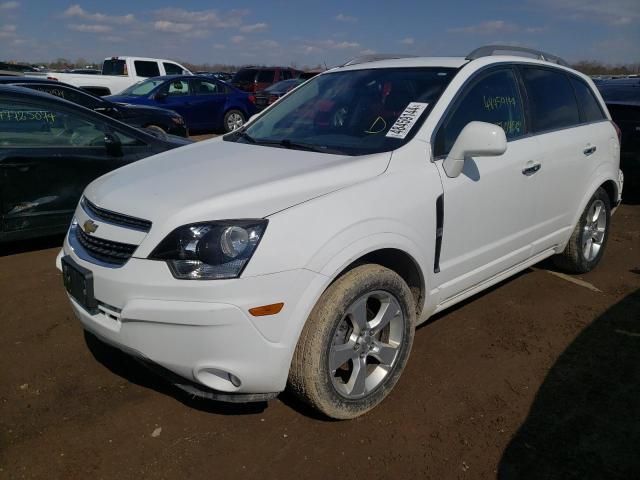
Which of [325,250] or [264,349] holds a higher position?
[325,250]

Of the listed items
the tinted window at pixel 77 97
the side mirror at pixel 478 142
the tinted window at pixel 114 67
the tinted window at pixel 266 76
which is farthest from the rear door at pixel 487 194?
the tinted window at pixel 266 76

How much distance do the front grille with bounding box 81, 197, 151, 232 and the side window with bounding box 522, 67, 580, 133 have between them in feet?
8.73

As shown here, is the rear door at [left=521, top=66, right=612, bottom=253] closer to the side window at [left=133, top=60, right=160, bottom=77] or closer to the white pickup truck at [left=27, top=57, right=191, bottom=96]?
the white pickup truck at [left=27, top=57, right=191, bottom=96]

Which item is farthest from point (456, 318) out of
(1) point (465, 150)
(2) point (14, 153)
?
(2) point (14, 153)

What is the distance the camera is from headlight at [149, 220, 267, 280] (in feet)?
7.26

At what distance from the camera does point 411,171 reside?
280cm

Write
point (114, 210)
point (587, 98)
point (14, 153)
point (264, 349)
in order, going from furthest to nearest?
point (14, 153)
point (587, 98)
point (114, 210)
point (264, 349)

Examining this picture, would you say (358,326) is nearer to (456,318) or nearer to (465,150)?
(465,150)

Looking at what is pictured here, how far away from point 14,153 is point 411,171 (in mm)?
3682

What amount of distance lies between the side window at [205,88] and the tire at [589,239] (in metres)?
10.8

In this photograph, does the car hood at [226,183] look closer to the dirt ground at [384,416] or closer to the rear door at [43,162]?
the dirt ground at [384,416]

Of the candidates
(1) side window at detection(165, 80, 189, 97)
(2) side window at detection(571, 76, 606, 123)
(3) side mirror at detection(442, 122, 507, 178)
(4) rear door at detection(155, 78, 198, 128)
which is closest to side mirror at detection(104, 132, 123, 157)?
(3) side mirror at detection(442, 122, 507, 178)

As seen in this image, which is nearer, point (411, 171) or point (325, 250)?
point (325, 250)

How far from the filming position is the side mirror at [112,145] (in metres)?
5.23
